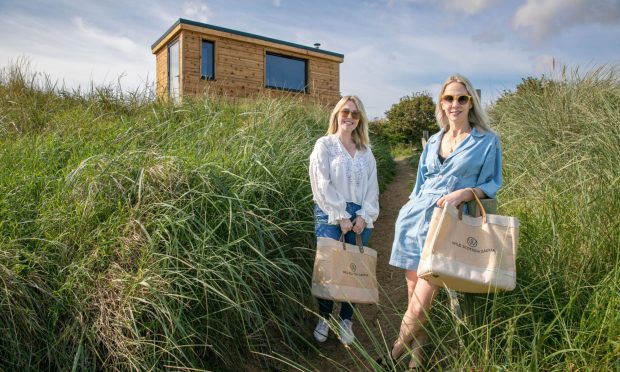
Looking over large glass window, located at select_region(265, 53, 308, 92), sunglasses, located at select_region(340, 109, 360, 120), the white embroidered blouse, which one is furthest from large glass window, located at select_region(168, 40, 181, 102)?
the white embroidered blouse

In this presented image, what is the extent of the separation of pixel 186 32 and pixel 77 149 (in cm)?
968

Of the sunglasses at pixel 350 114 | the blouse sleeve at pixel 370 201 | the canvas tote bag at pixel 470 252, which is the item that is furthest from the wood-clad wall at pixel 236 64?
the canvas tote bag at pixel 470 252

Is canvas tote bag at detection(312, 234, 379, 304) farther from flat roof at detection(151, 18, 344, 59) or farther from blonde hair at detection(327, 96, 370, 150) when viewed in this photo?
flat roof at detection(151, 18, 344, 59)

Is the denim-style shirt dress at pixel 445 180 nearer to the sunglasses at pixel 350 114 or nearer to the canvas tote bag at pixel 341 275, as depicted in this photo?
the canvas tote bag at pixel 341 275

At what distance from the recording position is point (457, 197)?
8.40 ft

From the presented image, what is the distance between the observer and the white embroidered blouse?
329 cm

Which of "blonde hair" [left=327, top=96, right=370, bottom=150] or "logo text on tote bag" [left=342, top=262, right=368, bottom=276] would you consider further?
"blonde hair" [left=327, top=96, right=370, bottom=150]

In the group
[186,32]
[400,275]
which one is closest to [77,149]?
[400,275]

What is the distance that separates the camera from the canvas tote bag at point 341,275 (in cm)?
313

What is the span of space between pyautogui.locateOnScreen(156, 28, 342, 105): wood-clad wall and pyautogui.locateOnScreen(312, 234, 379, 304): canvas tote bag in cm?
938

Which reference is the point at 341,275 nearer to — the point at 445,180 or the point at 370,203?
the point at 370,203

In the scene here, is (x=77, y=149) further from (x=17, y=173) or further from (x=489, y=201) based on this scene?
(x=489, y=201)

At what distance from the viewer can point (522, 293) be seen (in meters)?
2.80

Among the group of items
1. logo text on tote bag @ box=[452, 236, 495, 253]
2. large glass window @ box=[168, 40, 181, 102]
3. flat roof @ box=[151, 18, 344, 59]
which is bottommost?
logo text on tote bag @ box=[452, 236, 495, 253]
